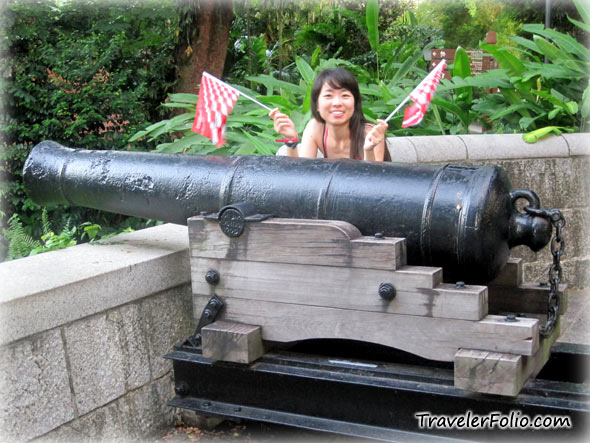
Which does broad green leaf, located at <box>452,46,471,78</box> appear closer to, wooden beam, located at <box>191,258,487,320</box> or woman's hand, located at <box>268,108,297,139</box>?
woman's hand, located at <box>268,108,297,139</box>

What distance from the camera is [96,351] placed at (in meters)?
2.69

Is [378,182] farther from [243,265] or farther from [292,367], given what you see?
[292,367]

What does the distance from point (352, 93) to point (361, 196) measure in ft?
2.60

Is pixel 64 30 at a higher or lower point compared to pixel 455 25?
lower

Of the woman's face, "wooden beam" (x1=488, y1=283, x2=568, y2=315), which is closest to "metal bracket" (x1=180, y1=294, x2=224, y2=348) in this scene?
the woman's face

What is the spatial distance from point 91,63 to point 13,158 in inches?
52.1

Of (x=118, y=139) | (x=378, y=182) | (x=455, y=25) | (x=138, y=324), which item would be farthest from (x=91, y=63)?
(x=455, y=25)

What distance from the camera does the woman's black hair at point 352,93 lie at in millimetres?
3109

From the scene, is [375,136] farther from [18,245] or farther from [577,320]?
[18,245]

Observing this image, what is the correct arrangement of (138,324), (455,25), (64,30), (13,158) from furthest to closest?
(455,25) → (64,30) → (13,158) → (138,324)

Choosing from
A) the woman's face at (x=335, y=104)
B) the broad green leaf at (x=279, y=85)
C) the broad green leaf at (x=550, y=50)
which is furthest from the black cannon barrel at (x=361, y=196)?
the broad green leaf at (x=550, y=50)

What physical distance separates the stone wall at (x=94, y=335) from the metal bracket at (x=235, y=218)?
488mm

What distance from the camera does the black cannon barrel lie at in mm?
2393

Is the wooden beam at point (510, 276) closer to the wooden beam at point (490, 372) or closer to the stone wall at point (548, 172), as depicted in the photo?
the wooden beam at point (490, 372)
